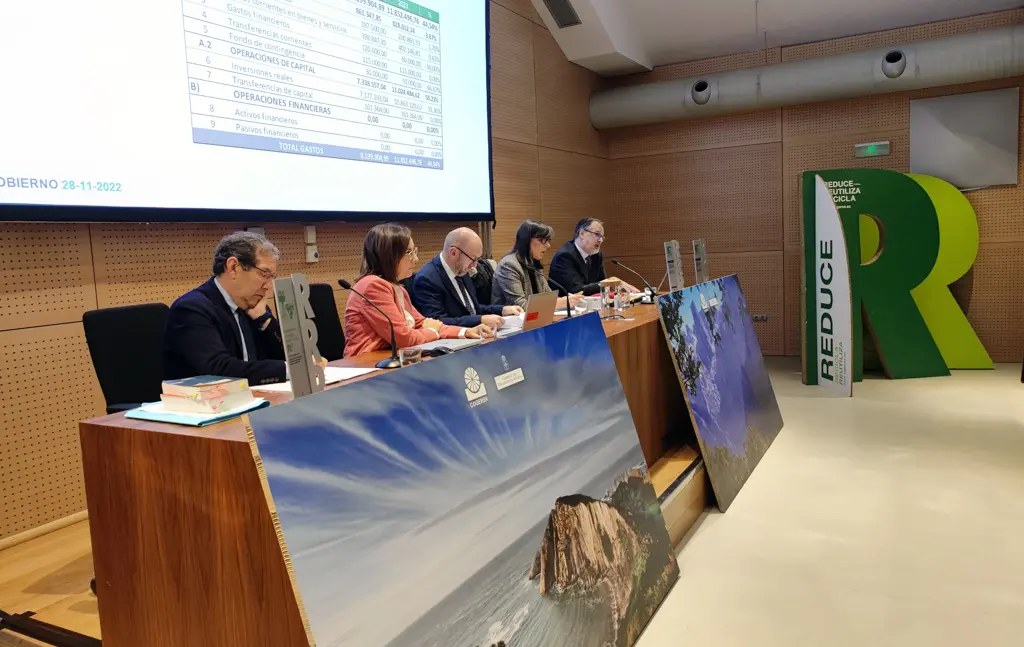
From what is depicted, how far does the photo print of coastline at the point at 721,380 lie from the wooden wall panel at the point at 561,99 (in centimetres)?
270

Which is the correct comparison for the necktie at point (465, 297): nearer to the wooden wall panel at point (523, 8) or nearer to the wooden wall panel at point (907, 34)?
the wooden wall panel at point (523, 8)

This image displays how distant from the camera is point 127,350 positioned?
7.50 ft

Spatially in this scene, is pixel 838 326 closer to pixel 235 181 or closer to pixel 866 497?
pixel 866 497

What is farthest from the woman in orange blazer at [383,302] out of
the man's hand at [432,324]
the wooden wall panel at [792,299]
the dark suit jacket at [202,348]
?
the wooden wall panel at [792,299]

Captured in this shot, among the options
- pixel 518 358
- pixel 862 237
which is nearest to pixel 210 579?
pixel 518 358

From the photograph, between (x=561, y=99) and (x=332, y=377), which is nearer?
(x=332, y=377)

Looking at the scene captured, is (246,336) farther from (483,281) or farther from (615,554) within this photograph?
(483,281)

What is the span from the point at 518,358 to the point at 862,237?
4611mm

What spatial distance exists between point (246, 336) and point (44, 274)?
107cm

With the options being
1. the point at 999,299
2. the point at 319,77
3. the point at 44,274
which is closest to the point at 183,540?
the point at 44,274

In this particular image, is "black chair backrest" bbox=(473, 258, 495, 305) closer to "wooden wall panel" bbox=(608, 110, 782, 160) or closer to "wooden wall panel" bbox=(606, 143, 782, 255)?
"wooden wall panel" bbox=(606, 143, 782, 255)

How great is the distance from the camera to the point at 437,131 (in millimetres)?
4527

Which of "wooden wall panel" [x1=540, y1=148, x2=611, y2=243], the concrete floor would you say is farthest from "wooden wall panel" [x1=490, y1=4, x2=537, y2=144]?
the concrete floor

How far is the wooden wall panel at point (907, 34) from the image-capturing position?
218 inches
